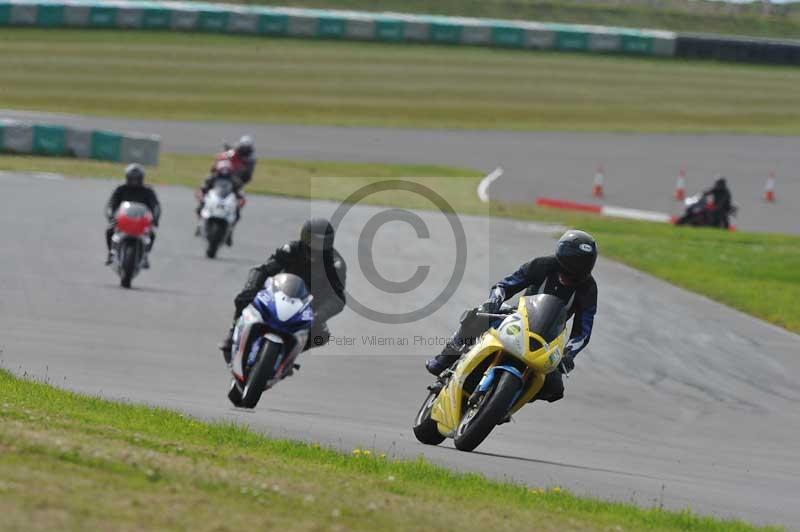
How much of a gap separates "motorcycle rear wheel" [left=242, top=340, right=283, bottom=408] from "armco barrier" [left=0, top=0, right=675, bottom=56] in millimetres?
50679

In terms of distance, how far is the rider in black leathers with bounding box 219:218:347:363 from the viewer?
448 inches

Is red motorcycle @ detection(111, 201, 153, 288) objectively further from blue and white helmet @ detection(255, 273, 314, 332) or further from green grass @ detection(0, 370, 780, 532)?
green grass @ detection(0, 370, 780, 532)

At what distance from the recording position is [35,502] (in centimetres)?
573

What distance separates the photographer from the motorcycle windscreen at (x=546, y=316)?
9234 millimetres

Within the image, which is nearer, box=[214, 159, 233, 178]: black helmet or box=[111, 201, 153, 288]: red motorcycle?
box=[111, 201, 153, 288]: red motorcycle

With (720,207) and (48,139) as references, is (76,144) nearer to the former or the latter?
(48,139)

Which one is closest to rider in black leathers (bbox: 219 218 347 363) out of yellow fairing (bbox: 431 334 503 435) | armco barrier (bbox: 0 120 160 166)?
yellow fairing (bbox: 431 334 503 435)

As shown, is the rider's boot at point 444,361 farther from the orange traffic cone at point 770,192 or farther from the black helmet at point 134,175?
the orange traffic cone at point 770,192

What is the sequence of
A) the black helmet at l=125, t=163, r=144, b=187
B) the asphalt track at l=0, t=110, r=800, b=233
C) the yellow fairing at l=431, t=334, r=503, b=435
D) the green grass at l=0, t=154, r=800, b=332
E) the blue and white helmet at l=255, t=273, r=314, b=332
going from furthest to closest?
the asphalt track at l=0, t=110, r=800, b=233 < the green grass at l=0, t=154, r=800, b=332 < the black helmet at l=125, t=163, r=144, b=187 < the blue and white helmet at l=255, t=273, r=314, b=332 < the yellow fairing at l=431, t=334, r=503, b=435

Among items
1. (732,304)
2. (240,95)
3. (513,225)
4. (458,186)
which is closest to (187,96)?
(240,95)

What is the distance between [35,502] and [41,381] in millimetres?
5036

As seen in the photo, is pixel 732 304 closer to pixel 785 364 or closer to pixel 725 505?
pixel 785 364

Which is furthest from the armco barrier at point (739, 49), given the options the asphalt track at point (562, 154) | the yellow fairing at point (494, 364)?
the yellow fairing at point (494, 364)

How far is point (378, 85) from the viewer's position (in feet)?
180
